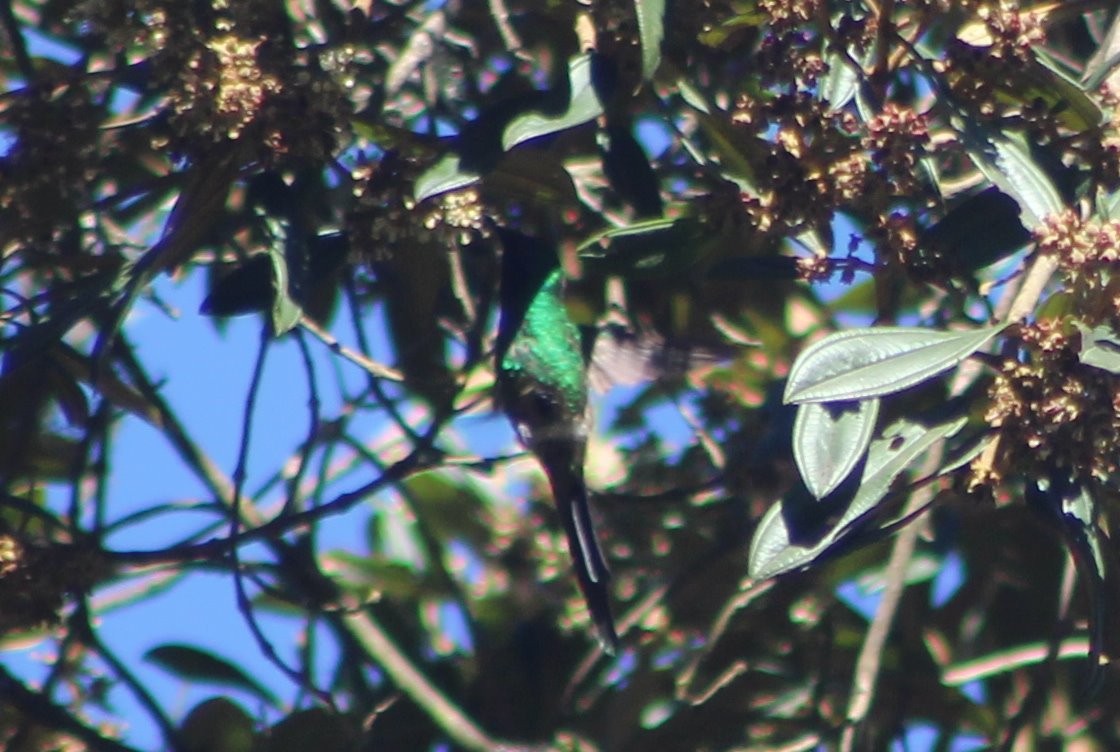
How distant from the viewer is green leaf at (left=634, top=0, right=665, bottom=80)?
6.68 feet

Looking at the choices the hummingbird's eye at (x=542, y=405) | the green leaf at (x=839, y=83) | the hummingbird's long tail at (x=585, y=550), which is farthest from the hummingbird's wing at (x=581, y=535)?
the green leaf at (x=839, y=83)

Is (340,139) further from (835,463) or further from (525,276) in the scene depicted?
(525,276)

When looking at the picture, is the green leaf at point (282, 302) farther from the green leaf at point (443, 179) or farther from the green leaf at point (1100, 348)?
the green leaf at point (1100, 348)

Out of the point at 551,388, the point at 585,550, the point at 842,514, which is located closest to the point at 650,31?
the point at 842,514

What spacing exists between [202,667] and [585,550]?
0.73m

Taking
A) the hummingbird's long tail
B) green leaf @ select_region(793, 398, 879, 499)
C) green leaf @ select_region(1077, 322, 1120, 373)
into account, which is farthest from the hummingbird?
green leaf @ select_region(1077, 322, 1120, 373)

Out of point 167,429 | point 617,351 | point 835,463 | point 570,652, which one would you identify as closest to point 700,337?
point 617,351

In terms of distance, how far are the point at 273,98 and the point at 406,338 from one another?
1079 mm

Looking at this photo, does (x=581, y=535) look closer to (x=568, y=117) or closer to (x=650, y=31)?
(x=568, y=117)

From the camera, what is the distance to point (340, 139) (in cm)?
219

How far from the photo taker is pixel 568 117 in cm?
215

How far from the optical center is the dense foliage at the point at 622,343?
2.06 metres

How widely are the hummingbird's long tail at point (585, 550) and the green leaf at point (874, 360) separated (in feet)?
3.05

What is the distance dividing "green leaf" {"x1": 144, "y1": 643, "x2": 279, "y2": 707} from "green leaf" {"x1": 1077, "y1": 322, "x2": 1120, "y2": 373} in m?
1.76
